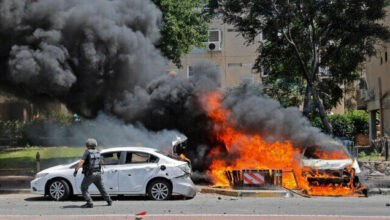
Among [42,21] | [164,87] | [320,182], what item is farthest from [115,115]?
[320,182]

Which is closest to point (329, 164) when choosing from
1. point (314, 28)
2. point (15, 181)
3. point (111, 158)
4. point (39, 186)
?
point (111, 158)

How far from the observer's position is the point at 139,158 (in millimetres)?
11117

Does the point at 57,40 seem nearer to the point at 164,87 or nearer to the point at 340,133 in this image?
the point at 164,87

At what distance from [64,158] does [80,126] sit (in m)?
7.86

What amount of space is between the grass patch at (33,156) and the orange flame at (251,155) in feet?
26.1

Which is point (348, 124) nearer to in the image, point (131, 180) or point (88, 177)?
point (131, 180)

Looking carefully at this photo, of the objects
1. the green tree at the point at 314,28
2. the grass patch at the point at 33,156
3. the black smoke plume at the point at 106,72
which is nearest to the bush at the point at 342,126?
the green tree at the point at 314,28

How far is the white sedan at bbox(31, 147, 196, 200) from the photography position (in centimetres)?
1081

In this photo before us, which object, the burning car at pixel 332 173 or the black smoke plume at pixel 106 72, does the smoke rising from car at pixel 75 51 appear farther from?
the burning car at pixel 332 173

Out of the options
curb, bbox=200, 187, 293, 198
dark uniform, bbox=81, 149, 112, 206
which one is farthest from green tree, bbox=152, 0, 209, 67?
dark uniform, bbox=81, 149, 112, 206

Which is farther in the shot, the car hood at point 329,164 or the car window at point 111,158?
the car hood at point 329,164

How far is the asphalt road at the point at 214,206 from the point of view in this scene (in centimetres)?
896

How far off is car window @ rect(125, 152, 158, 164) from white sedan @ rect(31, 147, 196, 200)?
0.06 m

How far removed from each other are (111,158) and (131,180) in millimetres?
770
